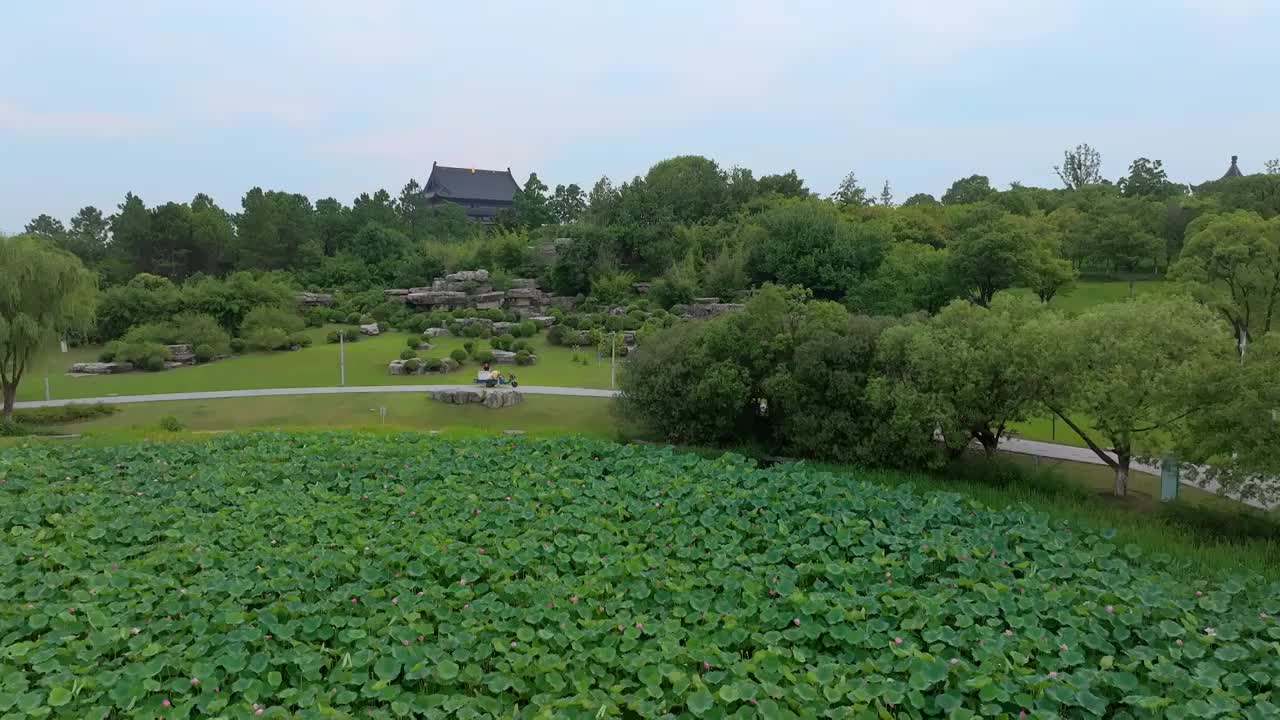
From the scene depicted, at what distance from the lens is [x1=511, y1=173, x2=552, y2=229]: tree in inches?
2007

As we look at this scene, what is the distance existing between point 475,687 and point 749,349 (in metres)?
11.2

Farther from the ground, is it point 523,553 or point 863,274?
→ point 863,274

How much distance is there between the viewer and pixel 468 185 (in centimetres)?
6088

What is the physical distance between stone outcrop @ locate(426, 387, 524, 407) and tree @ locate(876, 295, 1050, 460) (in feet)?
29.8

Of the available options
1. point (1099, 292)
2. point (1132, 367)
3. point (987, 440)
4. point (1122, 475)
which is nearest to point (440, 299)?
point (987, 440)

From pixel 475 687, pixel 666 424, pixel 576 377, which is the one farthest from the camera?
pixel 576 377

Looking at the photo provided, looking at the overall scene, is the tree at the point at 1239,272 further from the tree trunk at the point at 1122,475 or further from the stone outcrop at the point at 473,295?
the stone outcrop at the point at 473,295

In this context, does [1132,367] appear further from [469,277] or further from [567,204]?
[567,204]

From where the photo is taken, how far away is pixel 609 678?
6.11m

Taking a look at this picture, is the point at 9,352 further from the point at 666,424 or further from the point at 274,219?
the point at 274,219

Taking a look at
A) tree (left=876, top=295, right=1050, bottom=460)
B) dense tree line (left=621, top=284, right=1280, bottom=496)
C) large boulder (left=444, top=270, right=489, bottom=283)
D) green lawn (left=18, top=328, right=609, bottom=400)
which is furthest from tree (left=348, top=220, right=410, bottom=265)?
tree (left=876, top=295, right=1050, bottom=460)

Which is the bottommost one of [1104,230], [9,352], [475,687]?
[475,687]

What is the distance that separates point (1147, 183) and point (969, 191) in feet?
32.9

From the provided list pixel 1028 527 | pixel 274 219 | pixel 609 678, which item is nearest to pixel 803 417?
pixel 1028 527
